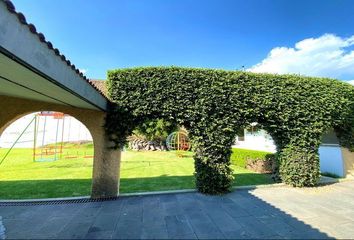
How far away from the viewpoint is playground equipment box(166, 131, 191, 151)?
91.1 ft

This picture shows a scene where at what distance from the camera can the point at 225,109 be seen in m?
9.27

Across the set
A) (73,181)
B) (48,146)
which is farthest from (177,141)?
(73,181)

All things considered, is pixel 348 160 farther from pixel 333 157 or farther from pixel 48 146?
pixel 48 146

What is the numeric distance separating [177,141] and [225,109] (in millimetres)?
19239

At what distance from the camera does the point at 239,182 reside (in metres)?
11.9

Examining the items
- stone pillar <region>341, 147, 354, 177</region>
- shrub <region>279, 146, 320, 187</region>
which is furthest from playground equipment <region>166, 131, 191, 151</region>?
shrub <region>279, 146, 320, 187</region>

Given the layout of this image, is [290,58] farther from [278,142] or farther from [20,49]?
[20,49]

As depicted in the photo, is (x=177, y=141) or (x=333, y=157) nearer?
(x=333, y=157)

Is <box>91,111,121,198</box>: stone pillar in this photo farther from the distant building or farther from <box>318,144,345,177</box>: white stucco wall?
<box>318,144,345,177</box>: white stucco wall

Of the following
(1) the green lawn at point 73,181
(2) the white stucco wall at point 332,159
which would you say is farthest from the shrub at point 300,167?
(2) the white stucco wall at point 332,159

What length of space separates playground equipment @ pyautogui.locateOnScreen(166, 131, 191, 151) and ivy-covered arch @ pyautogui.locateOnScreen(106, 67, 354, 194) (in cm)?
1777

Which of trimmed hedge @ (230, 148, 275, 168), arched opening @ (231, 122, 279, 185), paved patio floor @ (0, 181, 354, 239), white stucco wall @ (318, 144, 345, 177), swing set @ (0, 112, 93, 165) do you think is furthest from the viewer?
swing set @ (0, 112, 93, 165)

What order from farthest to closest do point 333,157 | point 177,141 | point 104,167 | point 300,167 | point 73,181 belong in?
point 177,141 → point 333,157 → point 73,181 → point 300,167 → point 104,167

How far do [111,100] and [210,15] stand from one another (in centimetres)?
685
